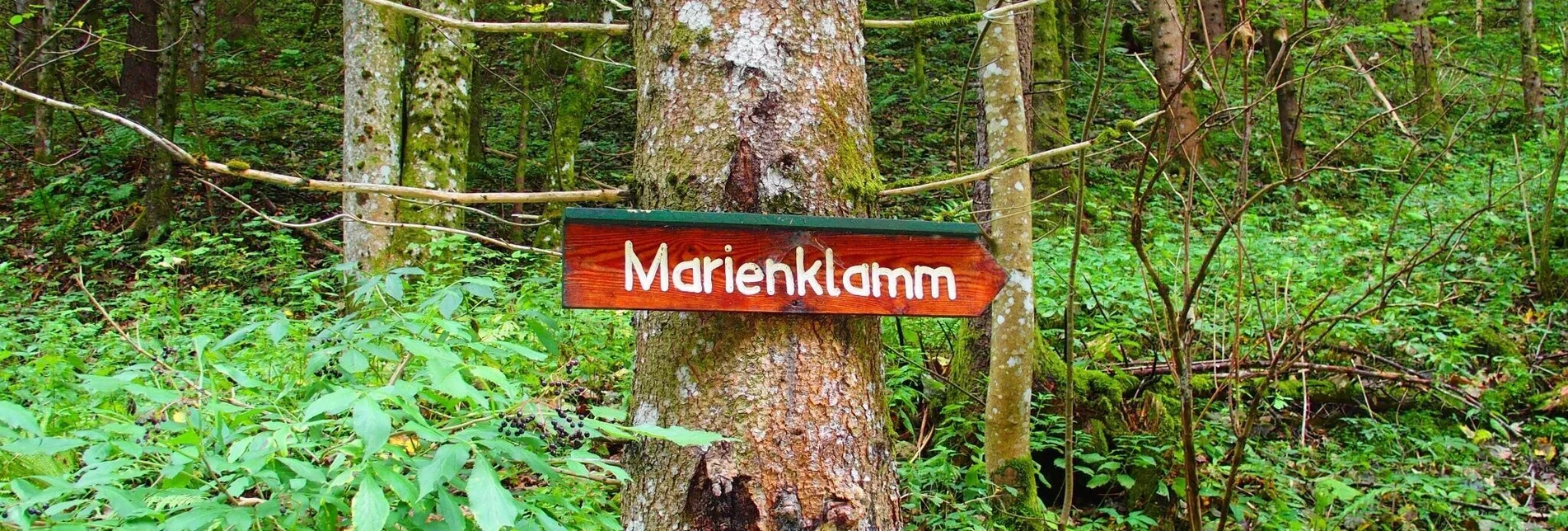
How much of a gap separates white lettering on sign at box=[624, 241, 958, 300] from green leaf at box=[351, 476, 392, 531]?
633 millimetres

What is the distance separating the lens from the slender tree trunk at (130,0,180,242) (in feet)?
29.6

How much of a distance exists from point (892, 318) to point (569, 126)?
4557 mm

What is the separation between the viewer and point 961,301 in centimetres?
225

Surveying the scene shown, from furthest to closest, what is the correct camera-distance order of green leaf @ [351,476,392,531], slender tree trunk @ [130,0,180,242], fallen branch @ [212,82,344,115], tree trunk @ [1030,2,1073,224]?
fallen branch @ [212,82,344,115] < slender tree trunk @ [130,0,180,242] < tree trunk @ [1030,2,1073,224] < green leaf @ [351,476,392,531]

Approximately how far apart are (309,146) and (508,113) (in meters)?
2.46

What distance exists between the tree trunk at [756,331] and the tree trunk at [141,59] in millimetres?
9519

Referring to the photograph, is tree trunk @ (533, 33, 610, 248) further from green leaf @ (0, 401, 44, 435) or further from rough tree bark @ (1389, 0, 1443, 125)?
rough tree bark @ (1389, 0, 1443, 125)

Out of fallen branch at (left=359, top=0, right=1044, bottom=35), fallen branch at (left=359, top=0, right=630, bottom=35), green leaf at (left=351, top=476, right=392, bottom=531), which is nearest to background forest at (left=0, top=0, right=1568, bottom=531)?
green leaf at (left=351, top=476, right=392, bottom=531)

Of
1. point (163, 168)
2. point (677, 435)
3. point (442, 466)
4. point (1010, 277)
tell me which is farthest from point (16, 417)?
point (163, 168)

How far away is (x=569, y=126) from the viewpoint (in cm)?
914

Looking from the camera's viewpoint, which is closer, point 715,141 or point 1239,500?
point 715,141

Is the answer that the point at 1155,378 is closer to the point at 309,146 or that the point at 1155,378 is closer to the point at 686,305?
the point at 686,305

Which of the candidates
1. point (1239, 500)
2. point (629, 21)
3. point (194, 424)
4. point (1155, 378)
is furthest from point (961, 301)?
point (1155, 378)

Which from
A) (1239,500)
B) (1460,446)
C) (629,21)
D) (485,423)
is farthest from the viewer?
(1460,446)
